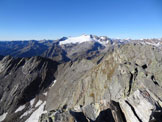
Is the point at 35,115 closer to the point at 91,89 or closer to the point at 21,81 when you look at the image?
the point at 91,89

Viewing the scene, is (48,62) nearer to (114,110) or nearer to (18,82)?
(18,82)

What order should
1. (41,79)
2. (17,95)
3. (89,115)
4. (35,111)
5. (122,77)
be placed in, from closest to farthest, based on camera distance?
(89,115), (122,77), (35,111), (17,95), (41,79)

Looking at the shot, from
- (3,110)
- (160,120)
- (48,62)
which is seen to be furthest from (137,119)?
(48,62)

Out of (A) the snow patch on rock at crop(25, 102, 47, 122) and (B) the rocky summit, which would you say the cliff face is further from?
(A) the snow patch on rock at crop(25, 102, 47, 122)

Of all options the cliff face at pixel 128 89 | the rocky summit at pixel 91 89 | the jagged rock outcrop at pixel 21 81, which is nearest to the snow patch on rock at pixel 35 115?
the rocky summit at pixel 91 89

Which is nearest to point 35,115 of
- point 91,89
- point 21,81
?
point 91,89

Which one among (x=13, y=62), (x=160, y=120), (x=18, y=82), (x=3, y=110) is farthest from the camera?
(x=13, y=62)

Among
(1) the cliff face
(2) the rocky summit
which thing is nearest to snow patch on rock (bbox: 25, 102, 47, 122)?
(2) the rocky summit
